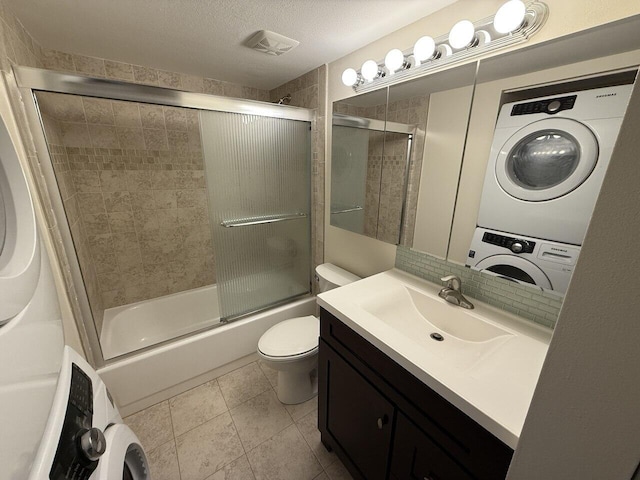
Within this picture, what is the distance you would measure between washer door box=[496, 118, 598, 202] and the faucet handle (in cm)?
40

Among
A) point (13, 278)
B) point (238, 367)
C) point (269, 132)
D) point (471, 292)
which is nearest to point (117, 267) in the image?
point (238, 367)

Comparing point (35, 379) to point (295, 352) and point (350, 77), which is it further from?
point (350, 77)

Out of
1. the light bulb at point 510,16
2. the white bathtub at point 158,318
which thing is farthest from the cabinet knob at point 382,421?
the light bulb at point 510,16

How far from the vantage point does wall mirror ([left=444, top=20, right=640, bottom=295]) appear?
0.77 metres

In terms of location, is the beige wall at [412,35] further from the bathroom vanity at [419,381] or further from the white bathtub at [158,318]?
the white bathtub at [158,318]

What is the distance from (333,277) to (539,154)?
4.15ft

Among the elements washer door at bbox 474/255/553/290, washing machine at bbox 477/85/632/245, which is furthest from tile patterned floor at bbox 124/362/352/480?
washing machine at bbox 477/85/632/245

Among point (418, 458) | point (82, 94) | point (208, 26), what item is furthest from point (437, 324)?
point (82, 94)

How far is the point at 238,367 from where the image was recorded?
1950mm

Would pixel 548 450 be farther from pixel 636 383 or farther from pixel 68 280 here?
pixel 68 280

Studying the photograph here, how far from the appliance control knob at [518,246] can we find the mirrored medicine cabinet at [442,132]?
10 centimetres

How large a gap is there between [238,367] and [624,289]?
2.11 metres

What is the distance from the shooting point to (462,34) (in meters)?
1.00

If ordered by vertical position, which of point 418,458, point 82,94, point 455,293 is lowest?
point 418,458
